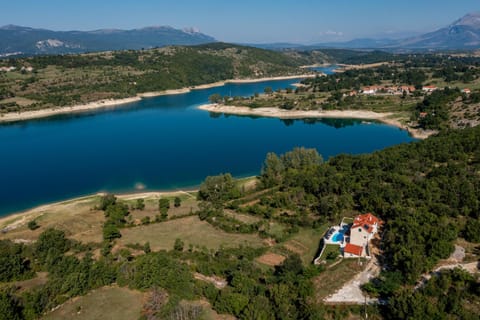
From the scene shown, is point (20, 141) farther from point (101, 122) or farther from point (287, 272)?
point (287, 272)

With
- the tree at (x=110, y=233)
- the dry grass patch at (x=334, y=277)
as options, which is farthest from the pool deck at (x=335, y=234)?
the tree at (x=110, y=233)

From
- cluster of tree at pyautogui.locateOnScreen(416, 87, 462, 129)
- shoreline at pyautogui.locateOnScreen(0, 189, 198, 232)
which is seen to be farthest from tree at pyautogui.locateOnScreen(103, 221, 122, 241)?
cluster of tree at pyautogui.locateOnScreen(416, 87, 462, 129)

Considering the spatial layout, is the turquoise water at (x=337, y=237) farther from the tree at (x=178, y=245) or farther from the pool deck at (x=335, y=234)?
the tree at (x=178, y=245)

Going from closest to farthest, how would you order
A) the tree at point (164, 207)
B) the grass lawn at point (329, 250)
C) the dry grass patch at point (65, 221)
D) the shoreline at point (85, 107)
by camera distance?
1. the grass lawn at point (329, 250)
2. the dry grass patch at point (65, 221)
3. the tree at point (164, 207)
4. the shoreline at point (85, 107)

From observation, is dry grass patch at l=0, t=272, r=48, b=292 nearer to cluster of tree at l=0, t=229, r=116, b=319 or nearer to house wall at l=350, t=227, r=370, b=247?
cluster of tree at l=0, t=229, r=116, b=319

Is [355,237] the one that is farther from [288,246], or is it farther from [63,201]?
[63,201]
